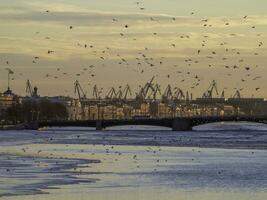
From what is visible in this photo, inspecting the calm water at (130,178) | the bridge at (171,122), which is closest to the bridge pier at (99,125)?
the bridge at (171,122)

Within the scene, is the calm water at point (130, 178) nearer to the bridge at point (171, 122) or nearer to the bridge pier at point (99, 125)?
the bridge at point (171, 122)

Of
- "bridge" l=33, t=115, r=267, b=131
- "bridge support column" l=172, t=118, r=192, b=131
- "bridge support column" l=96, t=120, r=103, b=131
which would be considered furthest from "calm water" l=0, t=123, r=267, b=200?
"bridge support column" l=96, t=120, r=103, b=131

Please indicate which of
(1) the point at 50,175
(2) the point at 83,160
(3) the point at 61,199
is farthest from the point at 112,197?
(2) the point at 83,160

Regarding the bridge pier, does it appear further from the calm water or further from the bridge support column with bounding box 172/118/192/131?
the calm water

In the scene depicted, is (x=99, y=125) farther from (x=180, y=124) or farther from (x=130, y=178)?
(x=130, y=178)

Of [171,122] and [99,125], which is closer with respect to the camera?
[171,122]

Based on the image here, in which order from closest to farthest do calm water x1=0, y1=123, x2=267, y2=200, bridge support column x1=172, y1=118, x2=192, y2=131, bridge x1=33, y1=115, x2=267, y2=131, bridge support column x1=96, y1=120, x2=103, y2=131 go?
calm water x1=0, y1=123, x2=267, y2=200
bridge x1=33, y1=115, x2=267, y2=131
bridge support column x1=172, y1=118, x2=192, y2=131
bridge support column x1=96, y1=120, x2=103, y2=131

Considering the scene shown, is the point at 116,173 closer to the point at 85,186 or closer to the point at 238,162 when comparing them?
the point at 85,186

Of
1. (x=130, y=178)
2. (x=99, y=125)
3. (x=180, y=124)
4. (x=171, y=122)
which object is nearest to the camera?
(x=130, y=178)

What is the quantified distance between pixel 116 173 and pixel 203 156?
21204mm

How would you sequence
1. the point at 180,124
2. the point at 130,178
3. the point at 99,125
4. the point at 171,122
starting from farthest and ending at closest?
the point at 99,125 < the point at 171,122 < the point at 180,124 < the point at 130,178

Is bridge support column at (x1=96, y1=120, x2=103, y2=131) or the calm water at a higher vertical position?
bridge support column at (x1=96, y1=120, x2=103, y2=131)

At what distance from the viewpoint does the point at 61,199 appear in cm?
3184

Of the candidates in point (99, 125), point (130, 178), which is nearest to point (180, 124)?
point (99, 125)
